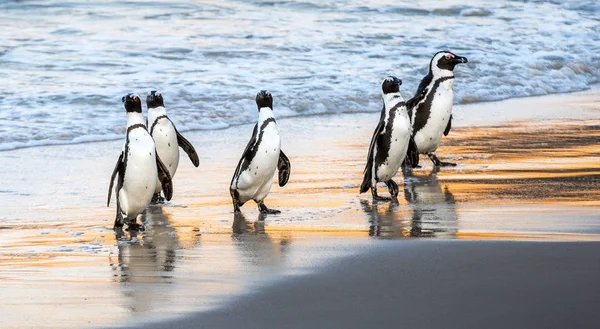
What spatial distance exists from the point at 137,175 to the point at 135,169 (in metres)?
0.03

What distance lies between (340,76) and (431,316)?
9.20 metres

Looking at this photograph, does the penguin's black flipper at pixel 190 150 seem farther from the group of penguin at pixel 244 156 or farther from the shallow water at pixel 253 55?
the shallow water at pixel 253 55

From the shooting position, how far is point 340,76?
12.7 meters

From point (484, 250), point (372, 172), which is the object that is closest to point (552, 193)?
point (372, 172)

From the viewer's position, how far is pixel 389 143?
6414 mm

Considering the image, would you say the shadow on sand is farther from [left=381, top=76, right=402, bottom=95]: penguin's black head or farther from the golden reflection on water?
[left=381, top=76, right=402, bottom=95]: penguin's black head

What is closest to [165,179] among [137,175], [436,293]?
[137,175]

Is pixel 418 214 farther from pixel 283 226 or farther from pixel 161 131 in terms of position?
pixel 161 131

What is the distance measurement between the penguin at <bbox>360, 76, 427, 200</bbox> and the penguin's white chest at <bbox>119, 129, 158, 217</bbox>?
4.18ft

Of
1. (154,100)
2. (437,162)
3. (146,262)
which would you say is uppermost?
(154,100)

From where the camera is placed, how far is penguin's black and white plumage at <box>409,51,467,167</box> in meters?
7.74

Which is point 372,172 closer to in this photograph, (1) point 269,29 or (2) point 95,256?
(2) point 95,256

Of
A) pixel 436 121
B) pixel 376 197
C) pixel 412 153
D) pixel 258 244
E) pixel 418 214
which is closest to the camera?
pixel 258 244

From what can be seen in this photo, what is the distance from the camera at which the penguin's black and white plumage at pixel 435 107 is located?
774 cm
